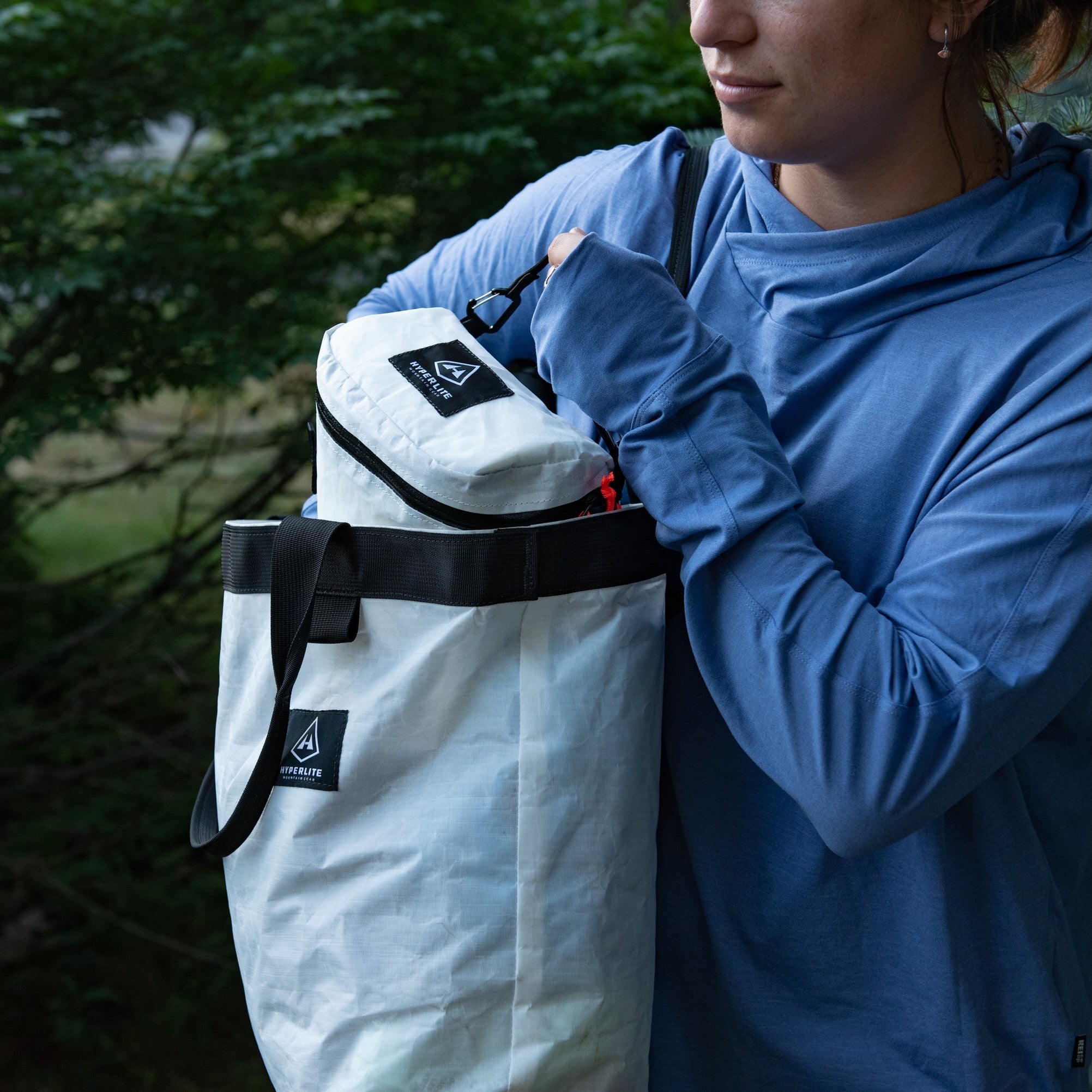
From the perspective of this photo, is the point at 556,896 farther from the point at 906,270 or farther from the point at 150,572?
the point at 150,572

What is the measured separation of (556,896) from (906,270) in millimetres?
698

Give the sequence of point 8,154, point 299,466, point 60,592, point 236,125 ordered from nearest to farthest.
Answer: point 8,154
point 236,125
point 299,466
point 60,592

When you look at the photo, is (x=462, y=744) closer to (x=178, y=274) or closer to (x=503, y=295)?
(x=503, y=295)

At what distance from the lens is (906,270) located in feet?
3.65

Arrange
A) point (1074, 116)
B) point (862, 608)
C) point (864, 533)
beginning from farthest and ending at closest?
point (1074, 116), point (864, 533), point (862, 608)

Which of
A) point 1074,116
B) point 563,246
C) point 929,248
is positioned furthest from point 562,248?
point 1074,116

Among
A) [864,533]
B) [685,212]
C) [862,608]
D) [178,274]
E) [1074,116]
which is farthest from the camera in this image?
[178,274]

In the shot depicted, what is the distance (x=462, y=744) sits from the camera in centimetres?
107

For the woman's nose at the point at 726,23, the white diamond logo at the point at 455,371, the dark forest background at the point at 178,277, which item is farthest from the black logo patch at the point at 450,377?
the dark forest background at the point at 178,277

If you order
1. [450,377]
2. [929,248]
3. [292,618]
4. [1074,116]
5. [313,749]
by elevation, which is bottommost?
[313,749]

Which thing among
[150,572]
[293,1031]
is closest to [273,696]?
[293,1031]

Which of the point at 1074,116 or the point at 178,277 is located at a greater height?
the point at 1074,116

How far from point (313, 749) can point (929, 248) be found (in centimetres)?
79

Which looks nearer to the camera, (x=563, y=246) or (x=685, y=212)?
(x=563, y=246)
